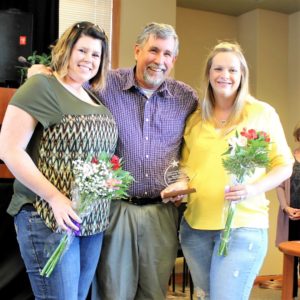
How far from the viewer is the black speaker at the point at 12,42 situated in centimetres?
351

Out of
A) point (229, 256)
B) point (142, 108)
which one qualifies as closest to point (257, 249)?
point (229, 256)

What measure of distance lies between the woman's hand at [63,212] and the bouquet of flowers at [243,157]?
655 millimetres

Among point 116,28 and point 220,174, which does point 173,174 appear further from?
point 116,28

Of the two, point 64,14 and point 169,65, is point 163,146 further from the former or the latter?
point 64,14

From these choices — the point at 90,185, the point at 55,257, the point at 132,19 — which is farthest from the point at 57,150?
the point at 132,19

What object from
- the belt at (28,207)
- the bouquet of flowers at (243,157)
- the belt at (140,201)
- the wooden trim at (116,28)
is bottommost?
the belt at (140,201)

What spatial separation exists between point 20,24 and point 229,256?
2.52 metres

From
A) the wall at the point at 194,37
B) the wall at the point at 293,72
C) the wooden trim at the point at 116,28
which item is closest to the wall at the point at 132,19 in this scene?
the wooden trim at the point at 116,28

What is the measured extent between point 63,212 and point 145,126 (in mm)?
673

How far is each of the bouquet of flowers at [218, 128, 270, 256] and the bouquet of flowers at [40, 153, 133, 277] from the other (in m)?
0.46

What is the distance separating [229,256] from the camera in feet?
6.57

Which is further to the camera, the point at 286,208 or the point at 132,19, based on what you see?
the point at 132,19

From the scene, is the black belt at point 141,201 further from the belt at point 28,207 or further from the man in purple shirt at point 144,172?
the belt at point 28,207

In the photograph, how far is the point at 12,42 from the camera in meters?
3.59
